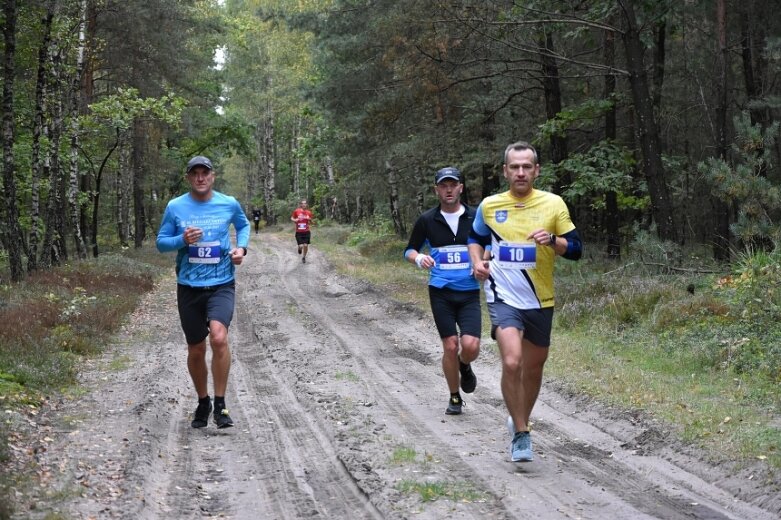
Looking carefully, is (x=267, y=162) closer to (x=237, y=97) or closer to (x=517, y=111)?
(x=237, y=97)

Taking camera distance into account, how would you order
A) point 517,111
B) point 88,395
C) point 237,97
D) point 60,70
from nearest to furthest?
point 88,395
point 60,70
point 517,111
point 237,97

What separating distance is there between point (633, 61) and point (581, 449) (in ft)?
35.3

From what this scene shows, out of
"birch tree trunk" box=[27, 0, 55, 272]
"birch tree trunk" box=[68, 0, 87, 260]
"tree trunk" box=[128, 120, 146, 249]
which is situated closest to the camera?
"birch tree trunk" box=[27, 0, 55, 272]

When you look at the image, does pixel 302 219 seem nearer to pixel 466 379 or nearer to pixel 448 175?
pixel 466 379

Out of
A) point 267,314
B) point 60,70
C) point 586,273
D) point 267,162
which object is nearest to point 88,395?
point 267,314

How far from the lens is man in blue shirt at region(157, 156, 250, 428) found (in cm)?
742

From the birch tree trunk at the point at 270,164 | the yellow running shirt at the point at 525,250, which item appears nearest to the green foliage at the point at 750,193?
the yellow running shirt at the point at 525,250

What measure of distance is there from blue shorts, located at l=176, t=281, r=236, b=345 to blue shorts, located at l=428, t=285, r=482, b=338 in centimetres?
205

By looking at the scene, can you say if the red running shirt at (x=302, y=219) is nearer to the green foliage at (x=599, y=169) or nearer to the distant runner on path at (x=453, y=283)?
the green foliage at (x=599, y=169)

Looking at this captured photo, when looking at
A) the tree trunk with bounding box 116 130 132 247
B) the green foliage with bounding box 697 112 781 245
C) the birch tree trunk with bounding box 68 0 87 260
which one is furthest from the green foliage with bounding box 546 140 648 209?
the tree trunk with bounding box 116 130 132 247

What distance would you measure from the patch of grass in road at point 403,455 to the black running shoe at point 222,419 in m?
1.79

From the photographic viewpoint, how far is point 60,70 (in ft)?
68.1

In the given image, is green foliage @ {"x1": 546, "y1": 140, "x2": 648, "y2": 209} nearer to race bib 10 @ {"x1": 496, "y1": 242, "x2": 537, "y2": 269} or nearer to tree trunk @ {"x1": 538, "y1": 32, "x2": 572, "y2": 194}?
tree trunk @ {"x1": 538, "y1": 32, "x2": 572, "y2": 194}

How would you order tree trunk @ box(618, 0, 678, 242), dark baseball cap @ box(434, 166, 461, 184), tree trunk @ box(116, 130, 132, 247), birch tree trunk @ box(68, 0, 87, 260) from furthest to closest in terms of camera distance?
1. tree trunk @ box(116, 130, 132, 247)
2. birch tree trunk @ box(68, 0, 87, 260)
3. tree trunk @ box(618, 0, 678, 242)
4. dark baseball cap @ box(434, 166, 461, 184)
